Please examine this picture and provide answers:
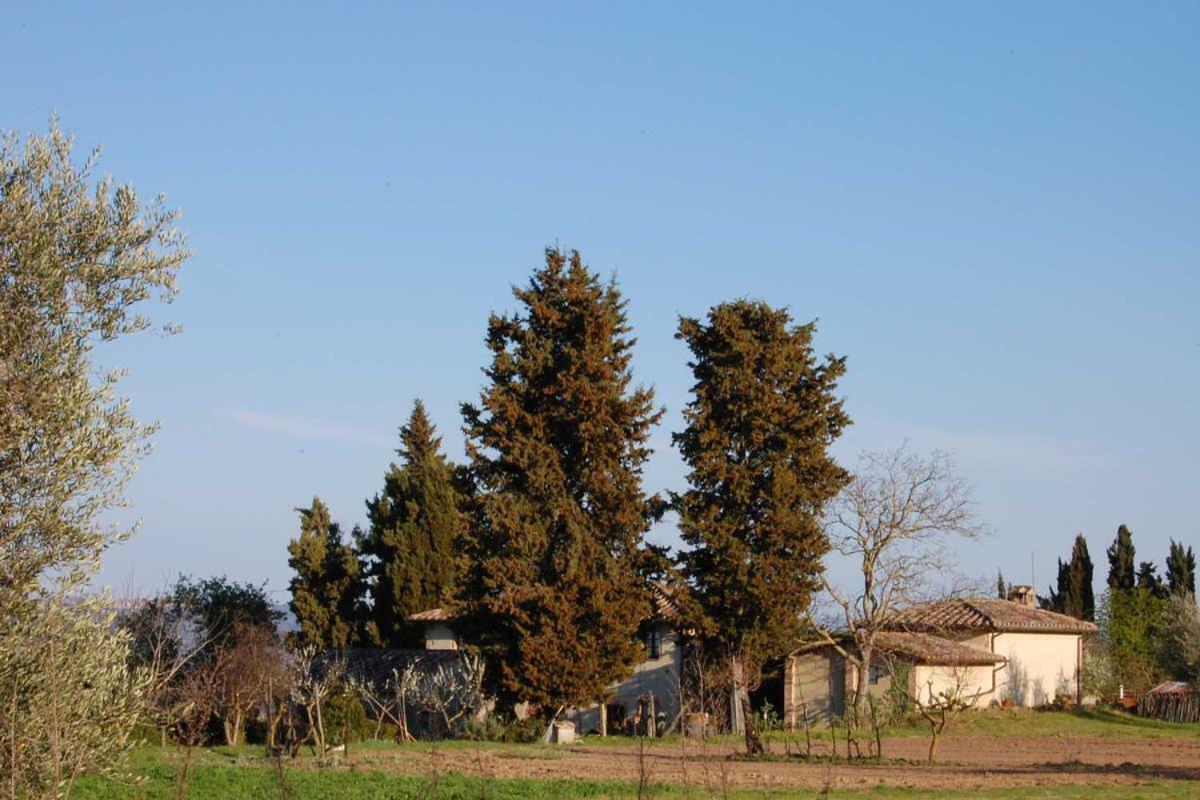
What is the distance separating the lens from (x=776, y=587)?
39125 millimetres

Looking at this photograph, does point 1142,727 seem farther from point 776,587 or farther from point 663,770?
point 663,770

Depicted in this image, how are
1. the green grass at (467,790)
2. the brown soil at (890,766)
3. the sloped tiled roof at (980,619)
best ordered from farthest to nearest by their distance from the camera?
the sloped tiled roof at (980,619), the brown soil at (890,766), the green grass at (467,790)

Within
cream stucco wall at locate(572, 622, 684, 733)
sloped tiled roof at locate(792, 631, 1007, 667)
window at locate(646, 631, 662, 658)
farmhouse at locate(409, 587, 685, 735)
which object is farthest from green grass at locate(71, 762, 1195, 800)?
window at locate(646, 631, 662, 658)

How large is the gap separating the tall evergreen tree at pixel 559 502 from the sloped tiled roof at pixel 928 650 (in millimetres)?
8007

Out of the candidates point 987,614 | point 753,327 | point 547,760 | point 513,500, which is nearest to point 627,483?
point 513,500

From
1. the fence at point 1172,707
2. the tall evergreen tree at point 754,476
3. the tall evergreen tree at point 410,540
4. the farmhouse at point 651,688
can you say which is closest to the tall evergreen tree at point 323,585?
the tall evergreen tree at point 410,540

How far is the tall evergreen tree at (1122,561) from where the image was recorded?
7631cm

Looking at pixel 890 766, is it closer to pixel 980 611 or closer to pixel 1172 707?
pixel 980 611

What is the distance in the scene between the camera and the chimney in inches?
2464

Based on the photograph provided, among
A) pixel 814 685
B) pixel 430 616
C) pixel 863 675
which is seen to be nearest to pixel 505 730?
pixel 863 675

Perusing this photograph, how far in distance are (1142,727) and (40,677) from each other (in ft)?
145

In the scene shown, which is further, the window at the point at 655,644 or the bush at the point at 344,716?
the window at the point at 655,644

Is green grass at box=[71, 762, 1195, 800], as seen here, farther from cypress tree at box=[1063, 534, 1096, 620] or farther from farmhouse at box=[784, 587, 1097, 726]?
cypress tree at box=[1063, 534, 1096, 620]

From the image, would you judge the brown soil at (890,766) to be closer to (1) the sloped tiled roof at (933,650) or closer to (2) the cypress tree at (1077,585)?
(1) the sloped tiled roof at (933,650)
